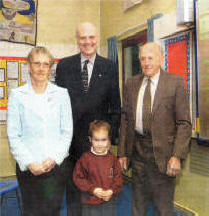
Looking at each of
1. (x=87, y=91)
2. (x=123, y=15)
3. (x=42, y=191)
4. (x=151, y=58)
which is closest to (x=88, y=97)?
(x=87, y=91)

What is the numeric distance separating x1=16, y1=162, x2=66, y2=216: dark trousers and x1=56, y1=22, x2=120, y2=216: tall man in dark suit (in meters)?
0.12

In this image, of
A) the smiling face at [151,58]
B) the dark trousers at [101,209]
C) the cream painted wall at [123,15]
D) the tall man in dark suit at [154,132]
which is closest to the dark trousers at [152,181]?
the tall man in dark suit at [154,132]

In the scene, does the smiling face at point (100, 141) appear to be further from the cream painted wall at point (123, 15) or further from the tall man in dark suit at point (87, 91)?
the cream painted wall at point (123, 15)

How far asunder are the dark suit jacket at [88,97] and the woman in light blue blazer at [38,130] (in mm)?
144

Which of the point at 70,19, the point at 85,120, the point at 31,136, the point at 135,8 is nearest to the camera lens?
the point at 31,136

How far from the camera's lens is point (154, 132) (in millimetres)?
1038

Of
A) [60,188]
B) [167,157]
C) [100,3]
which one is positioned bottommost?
[60,188]

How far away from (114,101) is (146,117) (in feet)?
0.57

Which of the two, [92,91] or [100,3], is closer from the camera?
[92,91]

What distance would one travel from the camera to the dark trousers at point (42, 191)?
979 mm

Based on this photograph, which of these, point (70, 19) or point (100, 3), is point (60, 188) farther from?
point (100, 3)

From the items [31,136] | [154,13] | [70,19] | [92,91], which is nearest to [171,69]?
[154,13]

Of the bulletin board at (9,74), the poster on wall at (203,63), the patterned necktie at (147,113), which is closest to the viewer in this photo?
the patterned necktie at (147,113)

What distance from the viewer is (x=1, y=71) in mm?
1287
